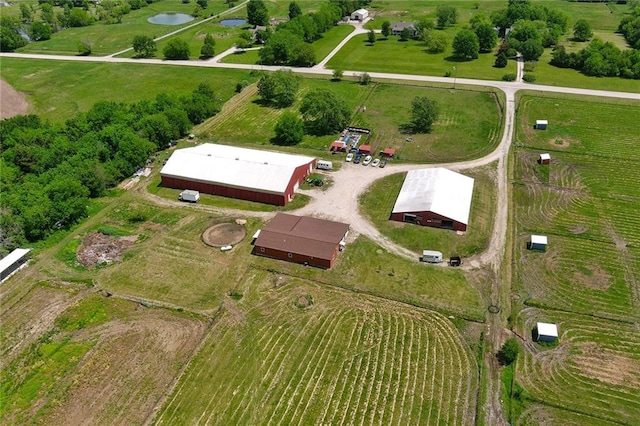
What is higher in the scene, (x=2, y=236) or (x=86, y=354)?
(x=2, y=236)

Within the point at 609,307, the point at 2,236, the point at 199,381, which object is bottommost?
the point at 609,307

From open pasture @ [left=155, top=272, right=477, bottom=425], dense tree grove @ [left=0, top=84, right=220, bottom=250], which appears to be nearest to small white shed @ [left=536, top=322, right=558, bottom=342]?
open pasture @ [left=155, top=272, right=477, bottom=425]

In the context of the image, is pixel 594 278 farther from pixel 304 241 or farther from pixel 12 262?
pixel 12 262

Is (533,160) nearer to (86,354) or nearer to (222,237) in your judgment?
(222,237)

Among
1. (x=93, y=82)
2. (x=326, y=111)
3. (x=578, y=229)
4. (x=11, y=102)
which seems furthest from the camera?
(x=93, y=82)

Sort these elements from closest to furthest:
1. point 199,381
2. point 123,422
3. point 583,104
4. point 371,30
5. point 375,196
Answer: point 123,422 → point 199,381 → point 375,196 → point 583,104 → point 371,30

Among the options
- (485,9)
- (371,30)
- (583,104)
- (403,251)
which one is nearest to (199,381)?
(403,251)

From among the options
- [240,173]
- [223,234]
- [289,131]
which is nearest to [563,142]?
[289,131]
